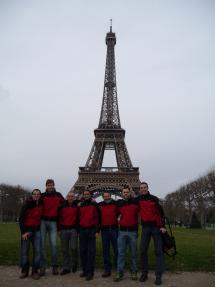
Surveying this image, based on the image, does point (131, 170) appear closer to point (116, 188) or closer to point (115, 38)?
point (116, 188)

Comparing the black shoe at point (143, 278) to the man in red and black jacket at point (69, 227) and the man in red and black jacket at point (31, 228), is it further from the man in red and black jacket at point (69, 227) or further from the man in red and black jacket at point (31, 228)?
the man in red and black jacket at point (31, 228)

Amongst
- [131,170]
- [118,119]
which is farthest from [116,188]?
[118,119]

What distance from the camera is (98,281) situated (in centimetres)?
956

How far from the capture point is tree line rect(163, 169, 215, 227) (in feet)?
203

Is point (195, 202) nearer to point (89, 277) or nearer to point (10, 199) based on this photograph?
point (10, 199)

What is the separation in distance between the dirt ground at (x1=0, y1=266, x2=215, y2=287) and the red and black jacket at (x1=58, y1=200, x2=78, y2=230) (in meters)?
1.29

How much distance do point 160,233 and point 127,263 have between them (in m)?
2.73

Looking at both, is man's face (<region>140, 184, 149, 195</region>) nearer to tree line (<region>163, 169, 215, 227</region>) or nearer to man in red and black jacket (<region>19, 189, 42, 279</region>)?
man in red and black jacket (<region>19, 189, 42, 279</region>)

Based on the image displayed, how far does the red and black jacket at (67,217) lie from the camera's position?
35.3 feet

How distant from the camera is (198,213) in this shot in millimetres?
75375

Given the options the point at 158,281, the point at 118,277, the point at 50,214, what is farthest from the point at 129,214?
the point at 50,214

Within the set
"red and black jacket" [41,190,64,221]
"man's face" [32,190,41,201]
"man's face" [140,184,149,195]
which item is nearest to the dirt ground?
"red and black jacket" [41,190,64,221]

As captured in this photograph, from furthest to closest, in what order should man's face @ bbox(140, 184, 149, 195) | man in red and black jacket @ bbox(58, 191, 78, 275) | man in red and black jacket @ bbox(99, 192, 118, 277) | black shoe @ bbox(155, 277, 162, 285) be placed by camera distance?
man in red and black jacket @ bbox(58, 191, 78, 275) → man in red and black jacket @ bbox(99, 192, 118, 277) → man's face @ bbox(140, 184, 149, 195) → black shoe @ bbox(155, 277, 162, 285)

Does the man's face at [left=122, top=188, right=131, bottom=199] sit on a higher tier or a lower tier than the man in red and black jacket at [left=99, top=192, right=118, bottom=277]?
higher
